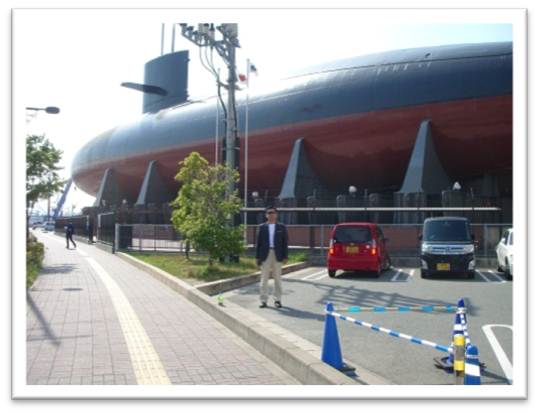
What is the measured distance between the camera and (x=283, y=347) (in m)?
5.49

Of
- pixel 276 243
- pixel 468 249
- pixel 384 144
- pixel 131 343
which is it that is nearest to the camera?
pixel 131 343

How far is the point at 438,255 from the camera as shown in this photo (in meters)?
14.2

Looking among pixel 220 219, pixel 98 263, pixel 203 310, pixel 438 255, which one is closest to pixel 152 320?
pixel 203 310

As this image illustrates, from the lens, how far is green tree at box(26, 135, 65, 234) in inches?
633

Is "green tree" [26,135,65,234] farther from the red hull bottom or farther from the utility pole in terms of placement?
the red hull bottom

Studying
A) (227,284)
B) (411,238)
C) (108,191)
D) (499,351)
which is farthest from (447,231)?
(108,191)

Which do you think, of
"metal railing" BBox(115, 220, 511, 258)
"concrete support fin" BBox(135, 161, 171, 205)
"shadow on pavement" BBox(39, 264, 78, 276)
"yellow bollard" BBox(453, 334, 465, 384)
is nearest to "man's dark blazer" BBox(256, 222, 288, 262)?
"yellow bollard" BBox(453, 334, 465, 384)

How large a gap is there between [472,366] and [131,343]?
13.7 feet

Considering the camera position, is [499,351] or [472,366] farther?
[499,351]

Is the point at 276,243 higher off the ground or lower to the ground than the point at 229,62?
lower

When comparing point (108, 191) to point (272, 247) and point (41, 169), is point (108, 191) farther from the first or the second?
point (272, 247)

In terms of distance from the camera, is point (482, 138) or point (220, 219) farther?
point (482, 138)
